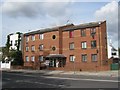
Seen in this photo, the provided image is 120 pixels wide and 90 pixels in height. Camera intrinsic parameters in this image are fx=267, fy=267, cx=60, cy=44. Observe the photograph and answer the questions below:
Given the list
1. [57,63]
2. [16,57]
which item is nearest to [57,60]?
[57,63]

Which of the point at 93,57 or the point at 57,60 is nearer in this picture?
the point at 93,57

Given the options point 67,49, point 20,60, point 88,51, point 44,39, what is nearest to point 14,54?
point 20,60

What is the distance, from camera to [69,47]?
6009 centimetres

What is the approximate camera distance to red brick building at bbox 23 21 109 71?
2156 inches

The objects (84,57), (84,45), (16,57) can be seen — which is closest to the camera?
(84,57)

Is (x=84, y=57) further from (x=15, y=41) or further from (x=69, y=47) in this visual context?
(x=15, y=41)

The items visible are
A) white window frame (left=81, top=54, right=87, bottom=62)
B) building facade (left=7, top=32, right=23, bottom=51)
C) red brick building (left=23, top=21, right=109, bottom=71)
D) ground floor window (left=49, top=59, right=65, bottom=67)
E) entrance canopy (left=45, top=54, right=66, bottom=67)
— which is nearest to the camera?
red brick building (left=23, top=21, right=109, bottom=71)

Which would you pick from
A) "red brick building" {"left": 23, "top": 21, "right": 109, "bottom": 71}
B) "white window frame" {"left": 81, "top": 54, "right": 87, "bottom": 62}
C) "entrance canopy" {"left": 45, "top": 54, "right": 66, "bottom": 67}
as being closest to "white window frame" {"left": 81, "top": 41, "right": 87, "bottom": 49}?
"red brick building" {"left": 23, "top": 21, "right": 109, "bottom": 71}

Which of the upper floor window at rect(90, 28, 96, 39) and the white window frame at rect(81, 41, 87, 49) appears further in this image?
the white window frame at rect(81, 41, 87, 49)

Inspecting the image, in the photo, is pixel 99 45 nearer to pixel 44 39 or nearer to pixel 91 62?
pixel 91 62

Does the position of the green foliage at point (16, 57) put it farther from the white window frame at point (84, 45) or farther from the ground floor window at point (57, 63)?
the white window frame at point (84, 45)

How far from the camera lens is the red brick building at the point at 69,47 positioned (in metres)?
54.8

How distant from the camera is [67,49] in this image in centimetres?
6044

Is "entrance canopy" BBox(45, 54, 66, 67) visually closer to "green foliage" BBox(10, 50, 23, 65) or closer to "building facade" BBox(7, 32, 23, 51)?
"green foliage" BBox(10, 50, 23, 65)
